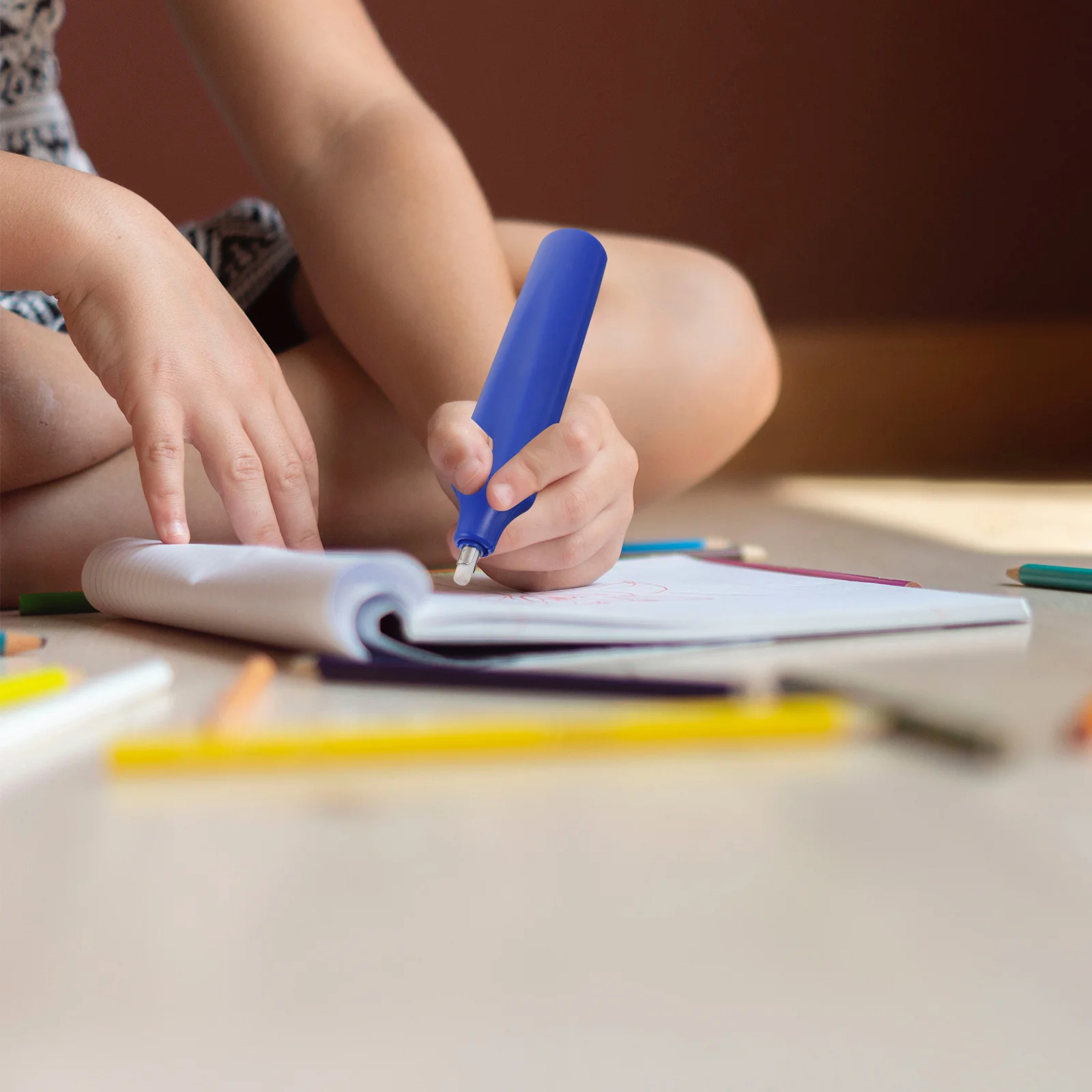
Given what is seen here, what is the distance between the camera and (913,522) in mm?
915

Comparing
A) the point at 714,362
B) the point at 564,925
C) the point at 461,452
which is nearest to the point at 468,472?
the point at 461,452

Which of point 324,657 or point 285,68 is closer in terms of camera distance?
point 324,657

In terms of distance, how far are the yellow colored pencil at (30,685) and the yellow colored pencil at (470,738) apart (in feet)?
0.17

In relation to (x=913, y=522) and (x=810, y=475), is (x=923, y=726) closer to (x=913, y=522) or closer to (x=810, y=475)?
(x=913, y=522)

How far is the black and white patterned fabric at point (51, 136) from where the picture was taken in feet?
2.31

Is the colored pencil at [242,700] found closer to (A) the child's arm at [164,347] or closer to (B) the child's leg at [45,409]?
(A) the child's arm at [164,347]

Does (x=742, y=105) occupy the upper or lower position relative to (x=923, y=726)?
upper

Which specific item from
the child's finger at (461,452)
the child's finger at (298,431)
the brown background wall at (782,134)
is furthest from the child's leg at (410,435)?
the brown background wall at (782,134)

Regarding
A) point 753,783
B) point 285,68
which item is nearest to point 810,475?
point 285,68

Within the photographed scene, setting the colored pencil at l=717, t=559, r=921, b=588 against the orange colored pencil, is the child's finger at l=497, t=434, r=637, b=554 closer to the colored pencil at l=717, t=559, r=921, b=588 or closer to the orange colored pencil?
the colored pencil at l=717, t=559, r=921, b=588

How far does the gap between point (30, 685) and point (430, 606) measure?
0.11 m

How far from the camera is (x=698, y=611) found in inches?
13.7

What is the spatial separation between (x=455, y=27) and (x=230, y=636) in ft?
5.24

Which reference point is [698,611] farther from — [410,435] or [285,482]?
[410,435]
